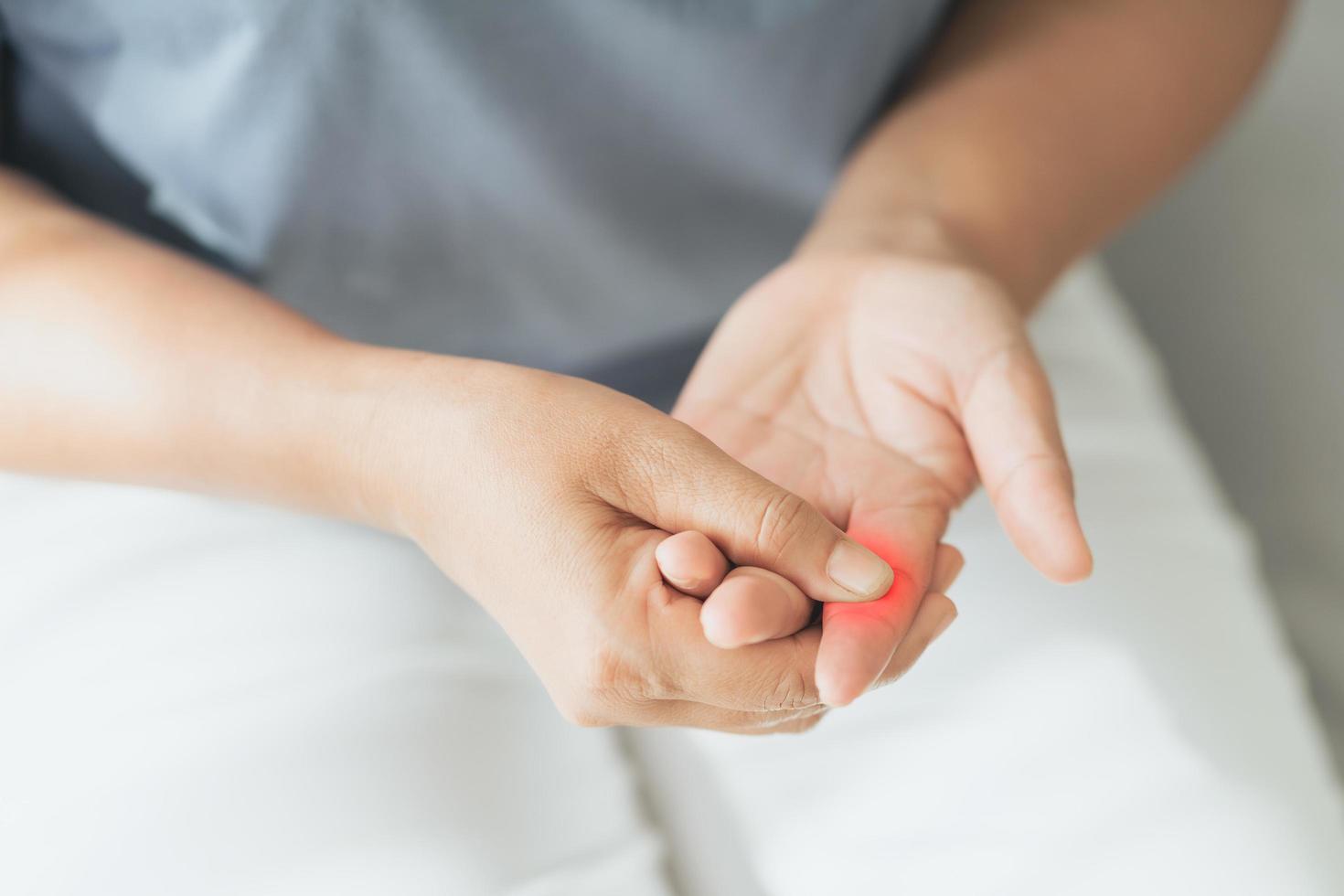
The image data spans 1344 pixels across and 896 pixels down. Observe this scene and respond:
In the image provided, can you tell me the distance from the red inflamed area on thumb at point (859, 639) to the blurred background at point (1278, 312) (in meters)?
0.49

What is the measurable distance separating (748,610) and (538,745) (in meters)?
0.19

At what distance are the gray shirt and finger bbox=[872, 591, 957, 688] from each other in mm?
269

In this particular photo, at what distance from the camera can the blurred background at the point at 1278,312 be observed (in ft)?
2.57

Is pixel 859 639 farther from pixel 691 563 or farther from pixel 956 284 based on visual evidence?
pixel 956 284

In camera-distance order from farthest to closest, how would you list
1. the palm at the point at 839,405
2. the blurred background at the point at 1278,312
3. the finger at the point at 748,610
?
the blurred background at the point at 1278,312
the palm at the point at 839,405
the finger at the point at 748,610

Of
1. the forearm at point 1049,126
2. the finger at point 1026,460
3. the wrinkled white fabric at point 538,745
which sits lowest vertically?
the wrinkled white fabric at point 538,745

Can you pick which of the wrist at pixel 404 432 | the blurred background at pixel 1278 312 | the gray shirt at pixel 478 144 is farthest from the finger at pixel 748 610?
the blurred background at pixel 1278 312

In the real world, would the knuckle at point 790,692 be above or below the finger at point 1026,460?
below

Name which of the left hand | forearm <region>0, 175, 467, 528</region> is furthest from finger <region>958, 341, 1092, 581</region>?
forearm <region>0, 175, 467, 528</region>

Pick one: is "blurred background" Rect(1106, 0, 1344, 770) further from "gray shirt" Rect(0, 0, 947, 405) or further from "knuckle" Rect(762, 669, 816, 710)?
"knuckle" Rect(762, 669, 816, 710)

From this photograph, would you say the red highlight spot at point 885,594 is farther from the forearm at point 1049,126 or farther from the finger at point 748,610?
the forearm at point 1049,126

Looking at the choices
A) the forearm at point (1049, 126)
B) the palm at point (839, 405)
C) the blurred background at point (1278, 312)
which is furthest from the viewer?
the blurred background at point (1278, 312)

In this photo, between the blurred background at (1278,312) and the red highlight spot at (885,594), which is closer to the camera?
the red highlight spot at (885,594)

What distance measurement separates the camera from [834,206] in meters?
0.62
